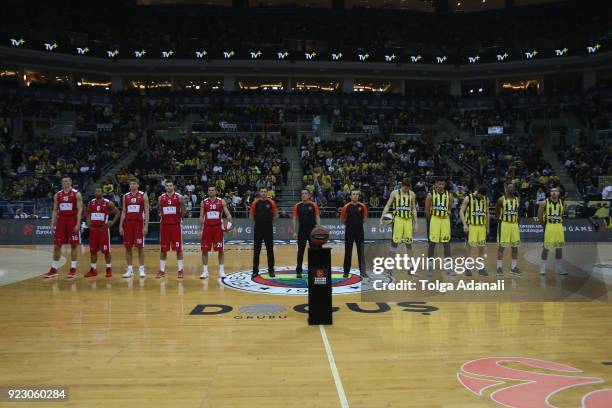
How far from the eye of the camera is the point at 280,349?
5.98 metres

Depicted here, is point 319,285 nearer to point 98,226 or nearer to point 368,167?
point 98,226

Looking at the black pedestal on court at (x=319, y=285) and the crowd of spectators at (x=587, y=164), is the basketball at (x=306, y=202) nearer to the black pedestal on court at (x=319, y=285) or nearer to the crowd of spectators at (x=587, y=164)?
the black pedestal on court at (x=319, y=285)

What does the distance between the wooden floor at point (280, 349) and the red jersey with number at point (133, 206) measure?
195 cm

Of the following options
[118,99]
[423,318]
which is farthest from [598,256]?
[118,99]

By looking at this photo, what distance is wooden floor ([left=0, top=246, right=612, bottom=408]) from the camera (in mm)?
4648

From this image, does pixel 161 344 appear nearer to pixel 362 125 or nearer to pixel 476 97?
pixel 362 125

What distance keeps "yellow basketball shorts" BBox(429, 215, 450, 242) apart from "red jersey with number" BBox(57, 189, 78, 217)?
26.3ft

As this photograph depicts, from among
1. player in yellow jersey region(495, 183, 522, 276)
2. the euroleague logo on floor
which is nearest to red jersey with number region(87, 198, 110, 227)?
the euroleague logo on floor

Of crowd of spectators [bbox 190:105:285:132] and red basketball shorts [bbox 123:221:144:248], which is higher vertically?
crowd of spectators [bbox 190:105:285:132]

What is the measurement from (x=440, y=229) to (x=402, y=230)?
33.4 inches

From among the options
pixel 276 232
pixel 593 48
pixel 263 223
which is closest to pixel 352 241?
pixel 263 223

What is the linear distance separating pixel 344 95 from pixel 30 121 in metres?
20.4

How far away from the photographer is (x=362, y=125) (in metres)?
32.3

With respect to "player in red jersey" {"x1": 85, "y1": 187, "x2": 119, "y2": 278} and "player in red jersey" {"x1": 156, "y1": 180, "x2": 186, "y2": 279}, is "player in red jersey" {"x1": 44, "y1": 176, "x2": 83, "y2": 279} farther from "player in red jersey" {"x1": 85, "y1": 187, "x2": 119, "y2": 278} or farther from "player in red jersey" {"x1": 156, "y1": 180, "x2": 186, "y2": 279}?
"player in red jersey" {"x1": 156, "y1": 180, "x2": 186, "y2": 279}
